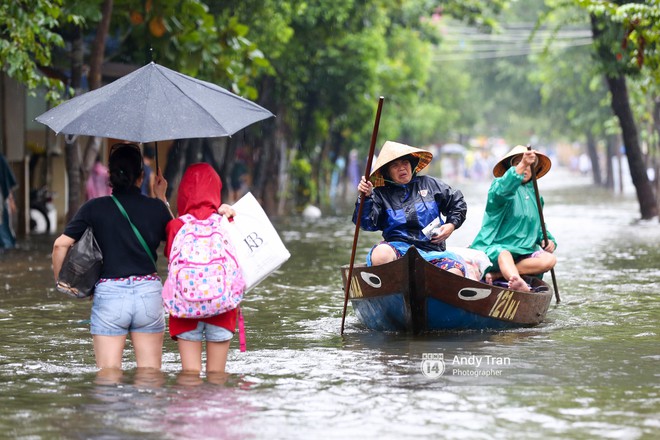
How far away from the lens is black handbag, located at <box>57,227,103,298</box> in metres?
7.46

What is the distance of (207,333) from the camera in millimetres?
7719

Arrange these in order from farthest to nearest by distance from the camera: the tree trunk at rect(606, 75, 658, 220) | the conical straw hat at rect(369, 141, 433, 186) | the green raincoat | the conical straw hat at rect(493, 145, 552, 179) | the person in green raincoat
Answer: the tree trunk at rect(606, 75, 658, 220) → the conical straw hat at rect(493, 145, 552, 179) → the green raincoat → the person in green raincoat → the conical straw hat at rect(369, 141, 433, 186)

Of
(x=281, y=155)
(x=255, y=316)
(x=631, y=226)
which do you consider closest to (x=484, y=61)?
(x=281, y=155)

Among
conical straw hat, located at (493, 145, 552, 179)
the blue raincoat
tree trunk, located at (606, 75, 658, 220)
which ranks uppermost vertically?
tree trunk, located at (606, 75, 658, 220)

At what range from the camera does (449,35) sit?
60.4 metres

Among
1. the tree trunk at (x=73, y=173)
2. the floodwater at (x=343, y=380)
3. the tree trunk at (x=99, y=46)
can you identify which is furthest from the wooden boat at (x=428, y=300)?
the tree trunk at (x=73, y=173)

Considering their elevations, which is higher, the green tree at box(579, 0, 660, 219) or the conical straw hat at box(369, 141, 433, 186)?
the green tree at box(579, 0, 660, 219)

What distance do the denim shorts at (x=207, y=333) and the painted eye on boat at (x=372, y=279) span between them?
296 centimetres

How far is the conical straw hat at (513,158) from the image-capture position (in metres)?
11.9

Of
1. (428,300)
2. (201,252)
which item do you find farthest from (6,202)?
(201,252)

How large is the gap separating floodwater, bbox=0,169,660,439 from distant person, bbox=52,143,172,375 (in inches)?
17.8

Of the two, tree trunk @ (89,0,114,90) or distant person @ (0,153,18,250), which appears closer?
tree trunk @ (89,0,114,90)

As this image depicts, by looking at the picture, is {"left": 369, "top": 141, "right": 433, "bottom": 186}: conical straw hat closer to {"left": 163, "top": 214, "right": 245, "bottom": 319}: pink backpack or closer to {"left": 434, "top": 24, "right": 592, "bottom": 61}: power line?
{"left": 163, "top": 214, "right": 245, "bottom": 319}: pink backpack

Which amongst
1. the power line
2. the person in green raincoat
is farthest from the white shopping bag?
the power line
